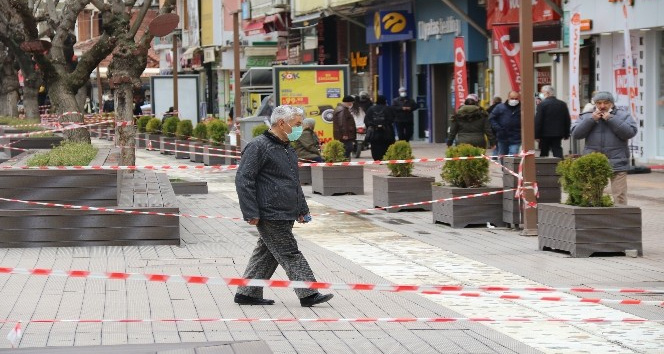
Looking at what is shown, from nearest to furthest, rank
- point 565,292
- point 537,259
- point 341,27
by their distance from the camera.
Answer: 1. point 565,292
2. point 537,259
3. point 341,27

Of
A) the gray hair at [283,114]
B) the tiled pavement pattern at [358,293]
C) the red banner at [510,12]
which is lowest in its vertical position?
the tiled pavement pattern at [358,293]

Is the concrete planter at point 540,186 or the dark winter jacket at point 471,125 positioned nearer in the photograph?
the concrete planter at point 540,186

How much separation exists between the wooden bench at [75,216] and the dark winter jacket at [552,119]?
9703mm

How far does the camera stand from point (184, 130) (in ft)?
122

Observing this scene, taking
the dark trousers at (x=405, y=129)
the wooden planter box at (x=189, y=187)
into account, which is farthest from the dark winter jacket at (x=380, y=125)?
the wooden planter box at (x=189, y=187)

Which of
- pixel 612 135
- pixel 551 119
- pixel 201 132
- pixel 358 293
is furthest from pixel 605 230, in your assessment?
pixel 201 132

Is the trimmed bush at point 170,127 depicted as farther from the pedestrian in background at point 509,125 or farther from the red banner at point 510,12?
the pedestrian in background at point 509,125

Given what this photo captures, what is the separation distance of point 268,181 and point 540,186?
6.33 m

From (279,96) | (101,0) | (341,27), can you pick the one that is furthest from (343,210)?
(341,27)

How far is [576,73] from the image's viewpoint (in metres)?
23.8

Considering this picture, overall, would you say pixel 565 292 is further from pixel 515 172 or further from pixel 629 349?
pixel 515 172

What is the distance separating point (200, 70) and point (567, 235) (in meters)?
65.9

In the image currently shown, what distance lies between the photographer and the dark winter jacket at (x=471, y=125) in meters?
23.5

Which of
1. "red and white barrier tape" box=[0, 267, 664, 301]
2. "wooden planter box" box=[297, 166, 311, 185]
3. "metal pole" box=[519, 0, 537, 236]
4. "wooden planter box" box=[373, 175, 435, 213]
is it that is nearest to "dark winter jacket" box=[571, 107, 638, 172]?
"metal pole" box=[519, 0, 537, 236]
